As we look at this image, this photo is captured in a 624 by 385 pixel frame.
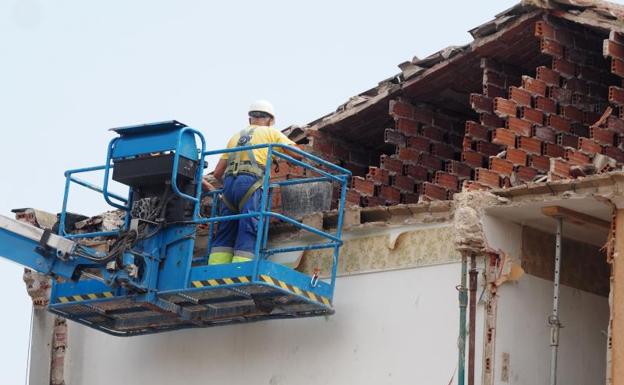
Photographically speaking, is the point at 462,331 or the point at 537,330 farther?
the point at 537,330

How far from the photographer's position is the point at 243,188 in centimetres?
1733

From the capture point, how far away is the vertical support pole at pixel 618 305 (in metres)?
Answer: 15.3

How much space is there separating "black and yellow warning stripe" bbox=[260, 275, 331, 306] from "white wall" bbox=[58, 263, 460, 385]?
366 mm

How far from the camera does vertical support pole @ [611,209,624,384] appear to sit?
50.3 feet

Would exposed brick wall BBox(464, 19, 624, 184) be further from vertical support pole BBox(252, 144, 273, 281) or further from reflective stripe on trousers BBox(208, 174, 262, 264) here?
reflective stripe on trousers BBox(208, 174, 262, 264)

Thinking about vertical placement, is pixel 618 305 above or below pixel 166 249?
below

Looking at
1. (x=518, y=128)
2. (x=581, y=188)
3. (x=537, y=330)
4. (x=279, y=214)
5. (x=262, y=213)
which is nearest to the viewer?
(x=581, y=188)

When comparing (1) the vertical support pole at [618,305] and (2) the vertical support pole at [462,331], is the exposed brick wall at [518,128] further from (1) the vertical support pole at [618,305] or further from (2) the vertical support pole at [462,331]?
(2) the vertical support pole at [462,331]

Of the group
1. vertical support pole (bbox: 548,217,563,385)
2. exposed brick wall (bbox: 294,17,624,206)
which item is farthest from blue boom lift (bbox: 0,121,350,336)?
vertical support pole (bbox: 548,217,563,385)

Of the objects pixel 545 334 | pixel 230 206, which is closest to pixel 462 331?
pixel 545 334

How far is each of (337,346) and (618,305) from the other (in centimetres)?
336

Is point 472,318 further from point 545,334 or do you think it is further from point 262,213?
point 262,213

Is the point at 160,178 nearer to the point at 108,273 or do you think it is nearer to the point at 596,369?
the point at 108,273

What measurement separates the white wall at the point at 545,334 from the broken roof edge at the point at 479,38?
8.88 feet
